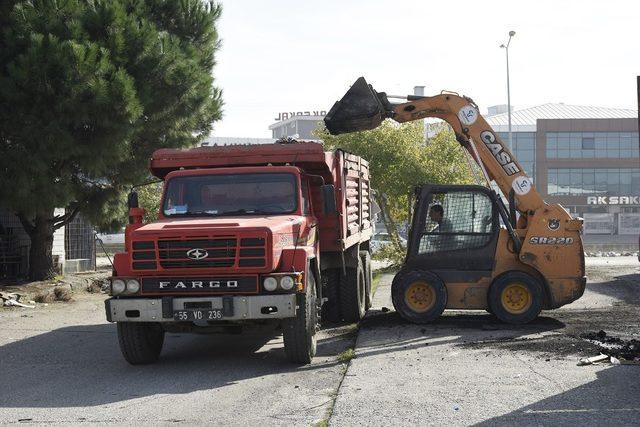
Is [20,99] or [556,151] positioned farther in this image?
[556,151]

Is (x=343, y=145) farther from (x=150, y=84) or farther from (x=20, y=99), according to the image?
(x=20, y=99)

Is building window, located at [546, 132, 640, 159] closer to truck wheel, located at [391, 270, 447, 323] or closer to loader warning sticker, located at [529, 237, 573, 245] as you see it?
loader warning sticker, located at [529, 237, 573, 245]

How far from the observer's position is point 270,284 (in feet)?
30.0

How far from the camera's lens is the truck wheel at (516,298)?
1223 centimetres

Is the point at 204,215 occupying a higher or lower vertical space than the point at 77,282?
higher

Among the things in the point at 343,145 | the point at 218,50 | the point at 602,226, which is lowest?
the point at 602,226

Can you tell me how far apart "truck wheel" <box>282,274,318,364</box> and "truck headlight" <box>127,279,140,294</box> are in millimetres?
1715

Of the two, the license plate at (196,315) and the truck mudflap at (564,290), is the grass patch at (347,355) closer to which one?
the license plate at (196,315)

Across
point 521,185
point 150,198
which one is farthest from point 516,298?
point 150,198

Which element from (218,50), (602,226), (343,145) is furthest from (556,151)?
(218,50)

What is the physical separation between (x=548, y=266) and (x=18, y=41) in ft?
35.6

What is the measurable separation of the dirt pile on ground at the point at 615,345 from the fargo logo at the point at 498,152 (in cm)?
302

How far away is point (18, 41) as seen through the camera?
16.0m

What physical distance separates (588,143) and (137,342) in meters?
72.2
